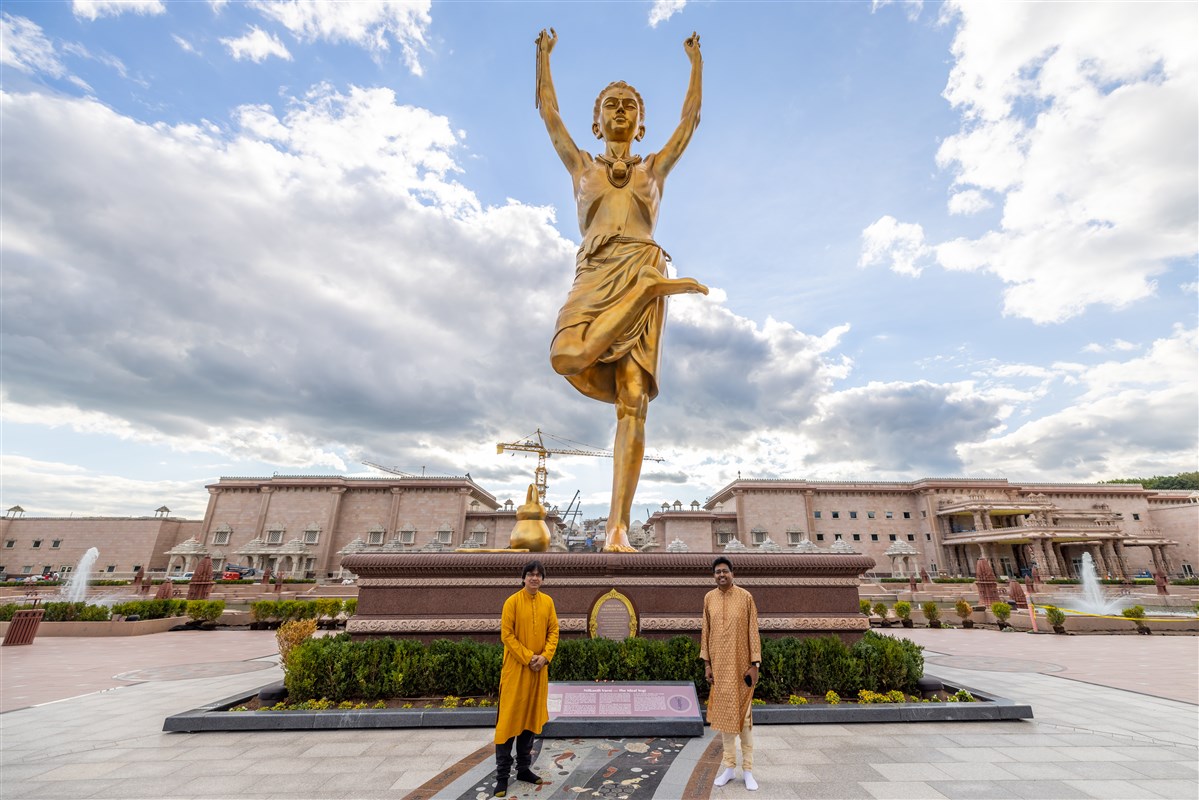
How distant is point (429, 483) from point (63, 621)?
3025 centimetres

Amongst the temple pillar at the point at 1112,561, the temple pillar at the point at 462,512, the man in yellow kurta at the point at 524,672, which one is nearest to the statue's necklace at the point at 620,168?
the man in yellow kurta at the point at 524,672

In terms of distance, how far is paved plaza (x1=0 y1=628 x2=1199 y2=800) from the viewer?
10.9 ft

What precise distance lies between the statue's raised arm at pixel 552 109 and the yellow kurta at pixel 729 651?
5830mm

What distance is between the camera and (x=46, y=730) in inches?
199

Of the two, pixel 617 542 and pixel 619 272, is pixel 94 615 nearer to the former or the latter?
pixel 617 542

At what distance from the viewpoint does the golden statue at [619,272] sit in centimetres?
632

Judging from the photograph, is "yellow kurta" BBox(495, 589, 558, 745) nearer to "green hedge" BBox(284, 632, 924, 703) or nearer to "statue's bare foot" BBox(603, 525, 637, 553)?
"green hedge" BBox(284, 632, 924, 703)

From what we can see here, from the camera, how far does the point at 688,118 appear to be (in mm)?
7141

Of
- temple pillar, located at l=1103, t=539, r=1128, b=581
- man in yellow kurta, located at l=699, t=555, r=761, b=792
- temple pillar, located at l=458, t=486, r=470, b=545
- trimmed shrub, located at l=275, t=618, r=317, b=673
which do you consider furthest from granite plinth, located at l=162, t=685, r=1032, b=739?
temple pillar, located at l=1103, t=539, r=1128, b=581

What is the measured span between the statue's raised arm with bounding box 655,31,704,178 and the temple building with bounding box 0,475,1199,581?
3788cm

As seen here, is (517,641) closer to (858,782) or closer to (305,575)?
(858,782)

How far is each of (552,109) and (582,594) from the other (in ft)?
20.7

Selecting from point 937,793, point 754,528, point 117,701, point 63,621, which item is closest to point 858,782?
point 937,793

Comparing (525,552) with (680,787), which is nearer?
(680,787)
